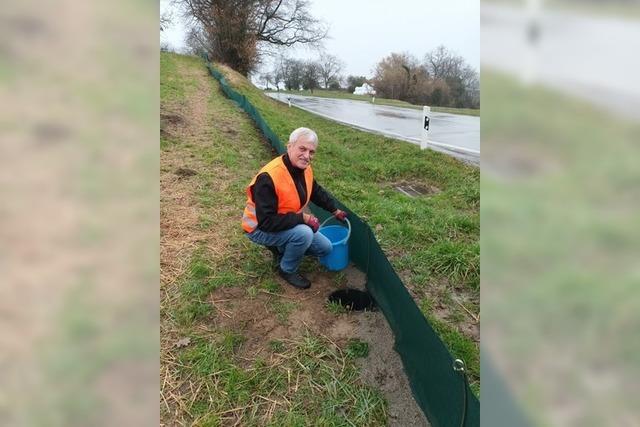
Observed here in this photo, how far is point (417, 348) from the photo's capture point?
2.49 meters

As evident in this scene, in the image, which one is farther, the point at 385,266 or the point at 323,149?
the point at 323,149

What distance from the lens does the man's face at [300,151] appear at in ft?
11.0

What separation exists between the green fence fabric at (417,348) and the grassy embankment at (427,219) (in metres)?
0.38

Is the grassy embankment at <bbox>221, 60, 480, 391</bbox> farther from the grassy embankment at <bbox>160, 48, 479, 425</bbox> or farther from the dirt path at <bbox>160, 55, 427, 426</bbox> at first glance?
the dirt path at <bbox>160, 55, 427, 426</bbox>

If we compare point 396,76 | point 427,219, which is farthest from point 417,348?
point 396,76

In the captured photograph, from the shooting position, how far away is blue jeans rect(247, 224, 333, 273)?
11.5 feet

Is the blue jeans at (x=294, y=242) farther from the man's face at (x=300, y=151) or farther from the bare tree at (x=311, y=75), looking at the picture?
the bare tree at (x=311, y=75)
